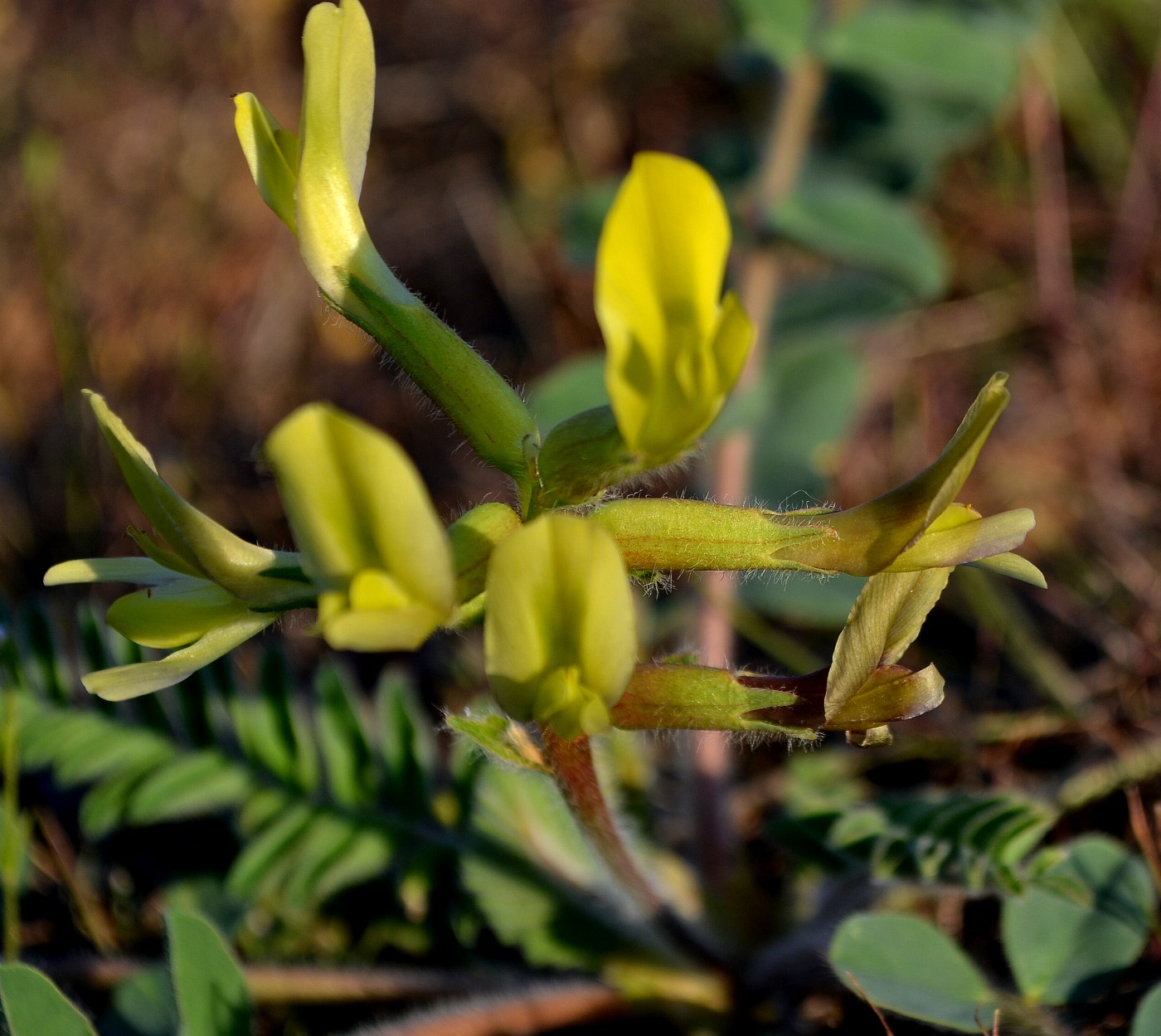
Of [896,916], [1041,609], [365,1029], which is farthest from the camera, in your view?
[1041,609]

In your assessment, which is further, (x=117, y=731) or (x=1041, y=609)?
(x=1041, y=609)

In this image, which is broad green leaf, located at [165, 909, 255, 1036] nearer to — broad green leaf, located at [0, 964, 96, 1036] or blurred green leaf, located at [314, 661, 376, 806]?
broad green leaf, located at [0, 964, 96, 1036]

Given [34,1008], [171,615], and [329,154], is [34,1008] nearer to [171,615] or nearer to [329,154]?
[171,615]

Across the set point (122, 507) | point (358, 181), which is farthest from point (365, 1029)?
point (122, 507)

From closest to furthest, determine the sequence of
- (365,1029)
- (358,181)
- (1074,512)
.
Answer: (358,181), (365,1029), (1074,512)

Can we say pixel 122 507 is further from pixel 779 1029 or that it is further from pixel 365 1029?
pixel 779 1029

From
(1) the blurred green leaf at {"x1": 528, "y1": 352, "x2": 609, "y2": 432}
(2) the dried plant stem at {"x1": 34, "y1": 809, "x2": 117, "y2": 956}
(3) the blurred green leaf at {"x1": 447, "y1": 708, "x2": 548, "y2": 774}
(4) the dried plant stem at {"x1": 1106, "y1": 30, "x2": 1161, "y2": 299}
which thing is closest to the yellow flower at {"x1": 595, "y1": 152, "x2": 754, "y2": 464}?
(3) the blurred green leaf at {"x1": 447, "y1": 708, "x2": 548, "y2": 774}

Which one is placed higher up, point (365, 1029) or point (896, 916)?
point (896, 916)

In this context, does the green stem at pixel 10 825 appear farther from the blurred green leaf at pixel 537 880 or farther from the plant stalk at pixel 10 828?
the blurred green leaf at pixel 537 880
